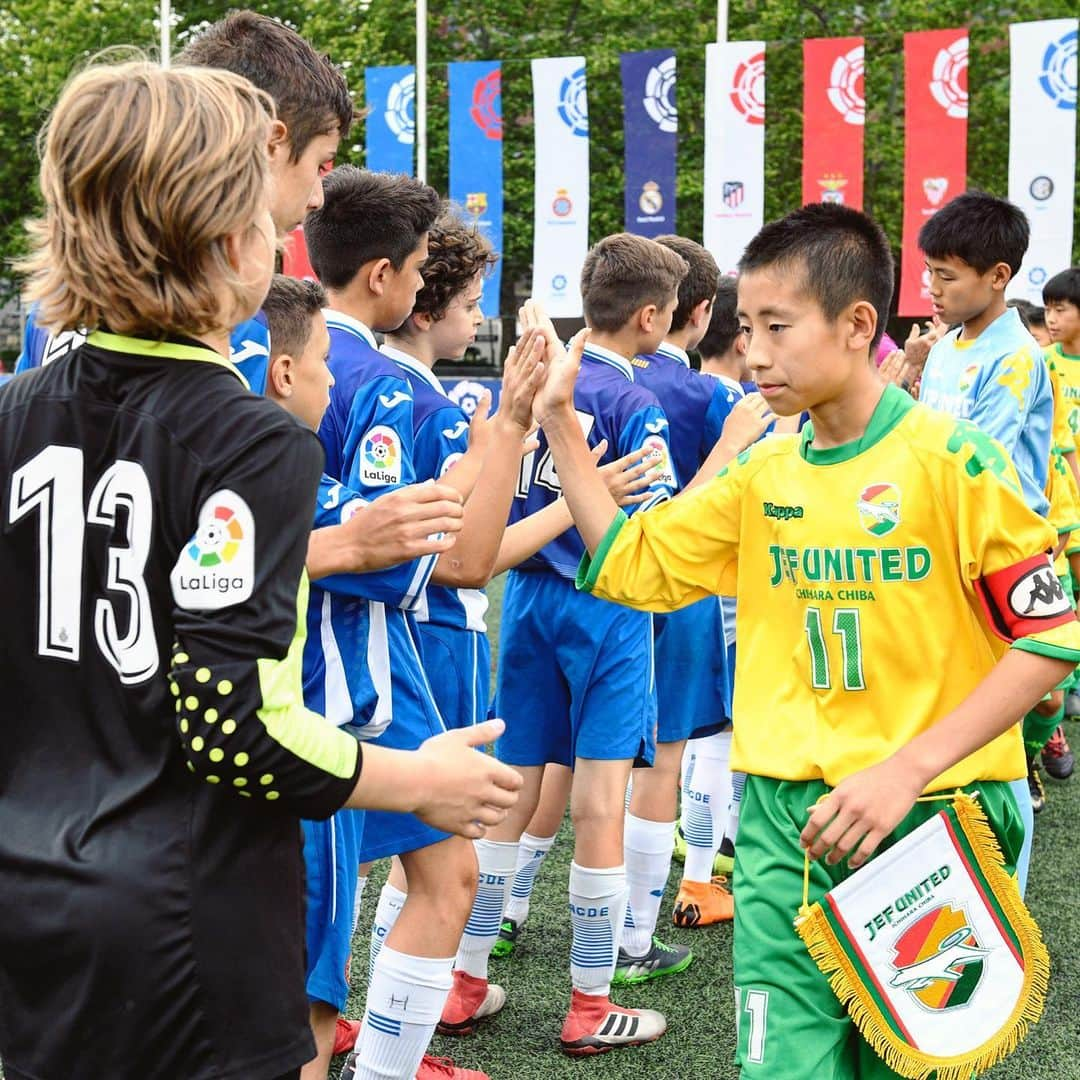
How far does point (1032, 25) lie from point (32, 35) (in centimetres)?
2366

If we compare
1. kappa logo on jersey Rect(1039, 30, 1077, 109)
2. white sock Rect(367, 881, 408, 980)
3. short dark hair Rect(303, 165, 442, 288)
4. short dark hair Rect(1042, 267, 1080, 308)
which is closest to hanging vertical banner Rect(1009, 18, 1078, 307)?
kappa logo on jersey Rect(1039, 30, 1077, 109)

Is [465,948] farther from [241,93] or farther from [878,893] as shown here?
[241,93]

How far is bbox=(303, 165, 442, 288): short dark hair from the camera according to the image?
3.01m

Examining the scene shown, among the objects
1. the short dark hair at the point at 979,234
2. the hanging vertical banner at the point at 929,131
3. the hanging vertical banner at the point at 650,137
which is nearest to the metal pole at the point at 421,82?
the hanging vertical banner at the point at 650,137

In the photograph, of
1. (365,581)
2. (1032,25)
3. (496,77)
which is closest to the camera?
(365,581)

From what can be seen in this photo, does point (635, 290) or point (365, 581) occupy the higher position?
point (635, 290)

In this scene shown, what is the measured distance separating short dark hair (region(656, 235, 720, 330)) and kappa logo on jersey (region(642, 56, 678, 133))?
11.8 meters

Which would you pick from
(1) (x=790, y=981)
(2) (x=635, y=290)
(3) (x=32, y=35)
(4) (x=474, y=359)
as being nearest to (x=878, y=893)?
(1) (x=790, y=981)

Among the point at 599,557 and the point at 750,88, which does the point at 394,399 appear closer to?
the point at 599,557

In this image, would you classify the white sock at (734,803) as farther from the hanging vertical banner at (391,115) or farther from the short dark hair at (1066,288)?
the hanging vertical banner at (391,115)

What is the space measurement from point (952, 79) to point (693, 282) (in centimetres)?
1156

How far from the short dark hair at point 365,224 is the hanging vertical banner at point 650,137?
13.4 m

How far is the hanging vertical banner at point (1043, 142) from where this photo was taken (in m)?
13.6

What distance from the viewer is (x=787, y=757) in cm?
239
